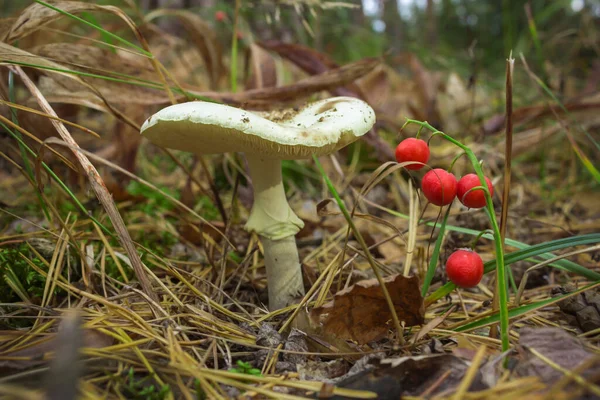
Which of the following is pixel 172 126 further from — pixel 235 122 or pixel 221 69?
pixel 221 69

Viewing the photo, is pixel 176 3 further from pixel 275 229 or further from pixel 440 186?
pixel 440 186

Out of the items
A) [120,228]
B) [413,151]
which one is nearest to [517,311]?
[413,151]

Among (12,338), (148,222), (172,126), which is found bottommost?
(148,222)

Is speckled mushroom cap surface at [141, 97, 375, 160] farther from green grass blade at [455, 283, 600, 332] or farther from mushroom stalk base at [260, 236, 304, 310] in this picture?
green grass blade at [455, 283, 600, 332]

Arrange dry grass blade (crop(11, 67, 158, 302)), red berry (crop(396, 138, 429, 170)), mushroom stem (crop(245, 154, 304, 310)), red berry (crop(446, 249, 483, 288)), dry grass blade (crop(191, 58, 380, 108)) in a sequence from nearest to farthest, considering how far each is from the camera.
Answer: red berry (crop(446, 249, 483, 288))
red berry (crop(396, 138, 429, 170))
dry grass blade (crop(11, 67, 158, 302))
mushroom stem (crop(245, 154, 304, 310))
dry grass blade (crop(191, 58, 380, 108))

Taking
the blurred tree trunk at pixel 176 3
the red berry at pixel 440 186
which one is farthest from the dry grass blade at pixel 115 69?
the blurred tree trunk at pixel 176 3

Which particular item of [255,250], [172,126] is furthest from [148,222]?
[172,126]

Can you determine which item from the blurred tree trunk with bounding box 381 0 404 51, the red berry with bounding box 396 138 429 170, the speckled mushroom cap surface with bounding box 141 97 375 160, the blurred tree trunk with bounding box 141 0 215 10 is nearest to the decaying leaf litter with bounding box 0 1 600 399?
the red berry with bounding box 396 138 429 170

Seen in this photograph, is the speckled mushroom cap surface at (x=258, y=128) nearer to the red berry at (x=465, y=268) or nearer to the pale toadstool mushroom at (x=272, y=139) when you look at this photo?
the pale toadstool mushroom at (x=272, y=139)
